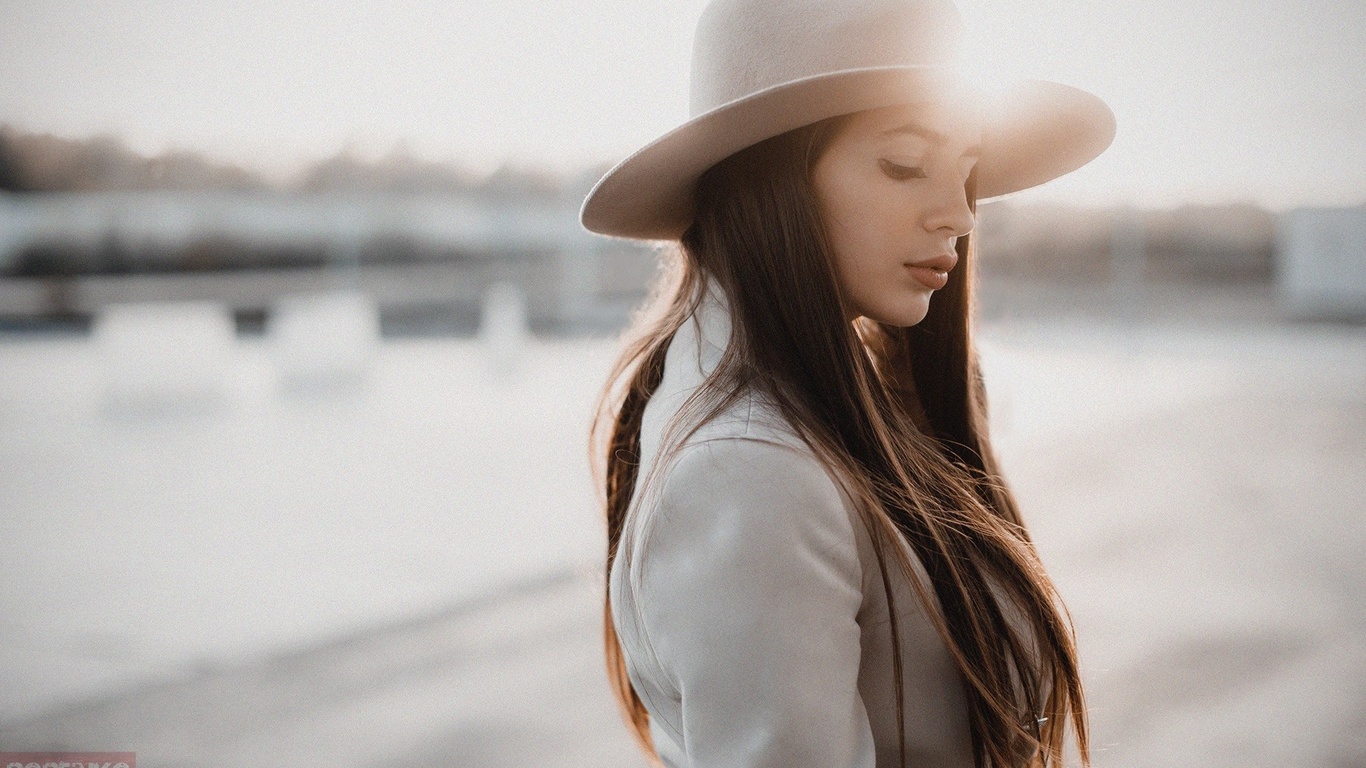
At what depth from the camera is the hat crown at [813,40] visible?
1069 millimetres

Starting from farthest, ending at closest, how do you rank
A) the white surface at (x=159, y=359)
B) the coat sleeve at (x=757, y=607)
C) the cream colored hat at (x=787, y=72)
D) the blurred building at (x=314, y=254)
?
the blurred building at (x=314, y=254) < the white surface at (x=159, y=359) < the cream colored hat at (x=787, y=72) < the coat sleeve at (x=757, y=607)

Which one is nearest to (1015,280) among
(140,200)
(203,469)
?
(140,200)

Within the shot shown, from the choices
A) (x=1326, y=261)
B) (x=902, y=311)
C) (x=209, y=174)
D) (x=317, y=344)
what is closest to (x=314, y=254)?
(x=209, y=174)

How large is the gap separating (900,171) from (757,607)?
1.67 feet

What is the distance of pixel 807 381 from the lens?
42.9 inches

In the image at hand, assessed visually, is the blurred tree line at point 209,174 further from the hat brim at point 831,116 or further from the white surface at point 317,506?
the hat brim at point 831,116

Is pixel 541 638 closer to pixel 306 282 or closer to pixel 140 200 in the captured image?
pixel 140 200

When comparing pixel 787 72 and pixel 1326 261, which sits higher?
pixel 1326 261

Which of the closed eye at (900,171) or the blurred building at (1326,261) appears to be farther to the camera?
the blurred building at (1326,261)

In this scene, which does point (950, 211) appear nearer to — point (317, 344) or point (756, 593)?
point (756, 593)

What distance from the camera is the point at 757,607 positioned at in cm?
90

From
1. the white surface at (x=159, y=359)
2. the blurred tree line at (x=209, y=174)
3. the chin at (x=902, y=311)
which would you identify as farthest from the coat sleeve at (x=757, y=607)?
the blurred tree line at (x=209, y=174)

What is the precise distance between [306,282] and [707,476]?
97.2 feet

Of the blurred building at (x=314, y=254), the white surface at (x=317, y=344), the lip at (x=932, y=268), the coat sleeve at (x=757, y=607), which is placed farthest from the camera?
the blurred building at (x=314, y=254)
